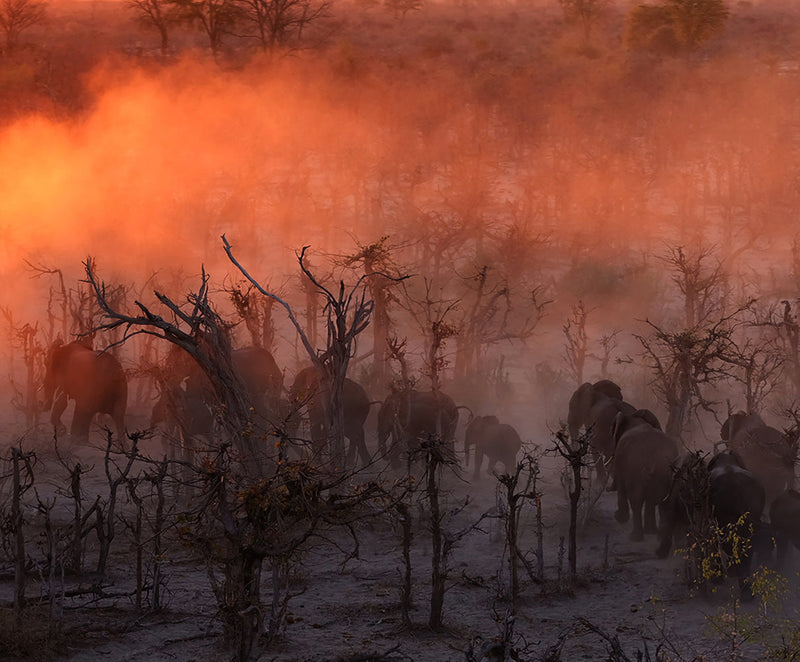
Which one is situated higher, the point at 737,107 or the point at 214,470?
the point at 737,107

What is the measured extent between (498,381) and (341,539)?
36.0 ft

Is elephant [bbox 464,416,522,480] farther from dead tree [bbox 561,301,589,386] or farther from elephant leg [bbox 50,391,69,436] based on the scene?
elephant leg [bbox 50,391,69,436]

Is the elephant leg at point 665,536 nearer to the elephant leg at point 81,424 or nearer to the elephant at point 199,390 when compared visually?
Result: the elephant at point 199,390

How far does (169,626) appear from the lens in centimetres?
1212

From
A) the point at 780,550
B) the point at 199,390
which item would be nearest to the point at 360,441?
the point at 199,390

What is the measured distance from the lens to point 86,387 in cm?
2134

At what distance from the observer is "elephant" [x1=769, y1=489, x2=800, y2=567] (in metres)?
13.0

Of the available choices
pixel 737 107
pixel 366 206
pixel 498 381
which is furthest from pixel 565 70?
pixel 498 381

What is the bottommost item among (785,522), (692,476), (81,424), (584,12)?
(785,522)

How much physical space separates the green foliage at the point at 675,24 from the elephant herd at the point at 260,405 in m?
46.7

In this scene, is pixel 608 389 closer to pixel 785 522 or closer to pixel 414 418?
pixel 414 418

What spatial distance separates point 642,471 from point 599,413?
3156mm

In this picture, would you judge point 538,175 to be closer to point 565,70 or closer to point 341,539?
point 565,70

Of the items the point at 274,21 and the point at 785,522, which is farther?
the point at 274,21
